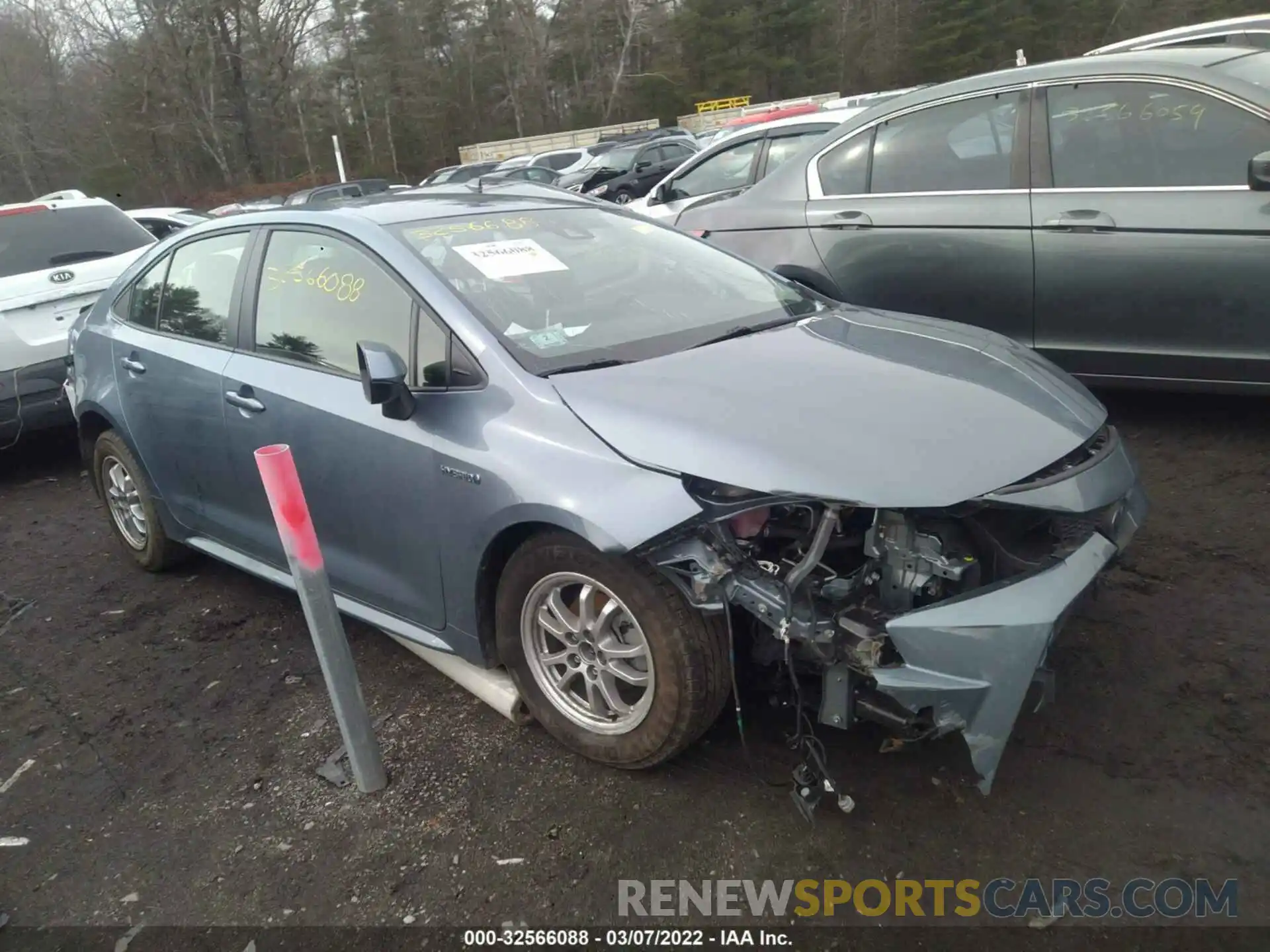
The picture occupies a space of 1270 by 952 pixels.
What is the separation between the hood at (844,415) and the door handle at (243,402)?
4.34 feet

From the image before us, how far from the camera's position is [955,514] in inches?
91.7

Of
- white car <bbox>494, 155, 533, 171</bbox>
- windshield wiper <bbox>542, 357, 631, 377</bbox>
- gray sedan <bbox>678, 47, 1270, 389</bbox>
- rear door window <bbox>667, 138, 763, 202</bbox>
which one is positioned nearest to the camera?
windshield wiper <bbox>542, 357, 631, 377</bbox>

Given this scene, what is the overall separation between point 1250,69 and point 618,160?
18.0 m

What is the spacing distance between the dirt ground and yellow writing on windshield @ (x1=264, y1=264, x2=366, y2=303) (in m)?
1.37

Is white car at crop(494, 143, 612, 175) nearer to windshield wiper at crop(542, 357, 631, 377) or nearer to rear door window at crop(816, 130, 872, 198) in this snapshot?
rear door window at crop(816, 130, 872, 198)

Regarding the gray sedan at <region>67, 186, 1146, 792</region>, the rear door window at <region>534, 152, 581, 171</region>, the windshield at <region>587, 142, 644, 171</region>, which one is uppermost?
the rear door window at <region>534, 152, 581, 171</region>

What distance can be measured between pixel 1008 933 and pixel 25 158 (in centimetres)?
5467

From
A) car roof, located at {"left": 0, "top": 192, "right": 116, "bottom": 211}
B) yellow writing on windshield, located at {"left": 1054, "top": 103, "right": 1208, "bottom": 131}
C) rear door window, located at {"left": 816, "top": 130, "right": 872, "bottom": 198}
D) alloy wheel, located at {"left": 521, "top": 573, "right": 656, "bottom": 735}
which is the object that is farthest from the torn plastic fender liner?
car roof, located at {"left": 0, "top": 192, "right": 116, "bottom": 211}

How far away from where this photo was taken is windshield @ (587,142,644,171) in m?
20.9

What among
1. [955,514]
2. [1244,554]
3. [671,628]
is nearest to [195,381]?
[671,628]

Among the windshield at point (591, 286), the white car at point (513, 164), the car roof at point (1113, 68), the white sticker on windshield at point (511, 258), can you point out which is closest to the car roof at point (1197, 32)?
the car roof at point (1113, 68)

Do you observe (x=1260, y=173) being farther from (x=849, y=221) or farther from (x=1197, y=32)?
(x=1197, y=32)

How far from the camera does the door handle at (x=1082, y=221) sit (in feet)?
14.1

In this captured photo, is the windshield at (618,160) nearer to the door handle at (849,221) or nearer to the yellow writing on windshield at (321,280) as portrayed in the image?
the door handle at (849,221)
